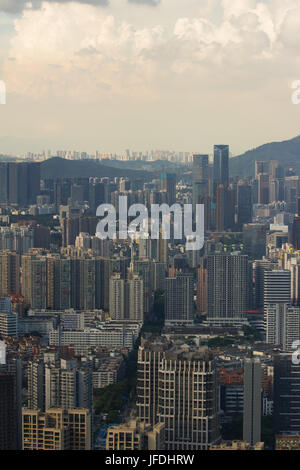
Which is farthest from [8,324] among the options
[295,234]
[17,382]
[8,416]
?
[295,234]

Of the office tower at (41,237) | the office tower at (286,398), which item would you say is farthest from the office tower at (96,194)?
the office tower at (286,398)

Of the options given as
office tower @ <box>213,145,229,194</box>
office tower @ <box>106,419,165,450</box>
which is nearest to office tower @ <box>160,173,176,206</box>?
office tower @ <box>213,145,229,194</box>

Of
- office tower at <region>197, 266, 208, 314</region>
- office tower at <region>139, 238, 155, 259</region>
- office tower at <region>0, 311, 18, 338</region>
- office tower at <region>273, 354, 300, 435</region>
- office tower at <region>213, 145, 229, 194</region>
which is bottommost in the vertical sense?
office tower at <region>273, 354, 300, 435</region>

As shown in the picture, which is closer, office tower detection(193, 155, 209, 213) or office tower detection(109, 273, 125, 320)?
office tower detection(109, 273, 125, 320)

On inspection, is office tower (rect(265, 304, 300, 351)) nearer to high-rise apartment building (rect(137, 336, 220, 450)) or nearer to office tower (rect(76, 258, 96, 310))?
office tower (rect(76, 258, 96, 310))

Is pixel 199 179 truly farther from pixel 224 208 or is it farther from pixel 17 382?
pixel 17 382

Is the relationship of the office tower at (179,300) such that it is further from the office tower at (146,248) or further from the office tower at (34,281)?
the office tower at (146,248)
